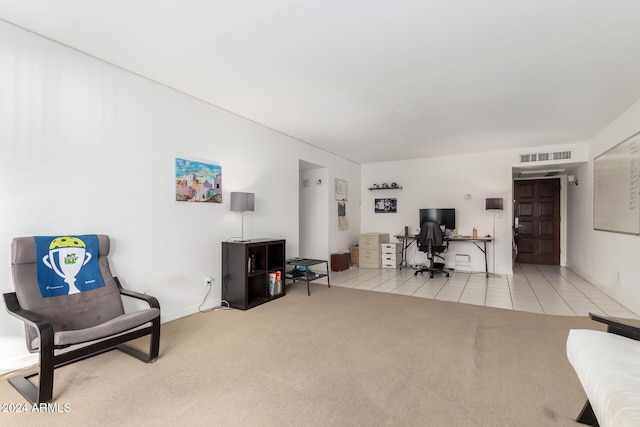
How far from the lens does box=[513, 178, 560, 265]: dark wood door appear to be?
7.60 metres

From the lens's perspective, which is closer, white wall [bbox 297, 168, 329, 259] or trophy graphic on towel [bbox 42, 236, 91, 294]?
trophy graphic on towel [bbox 42, 236, 91, 294]

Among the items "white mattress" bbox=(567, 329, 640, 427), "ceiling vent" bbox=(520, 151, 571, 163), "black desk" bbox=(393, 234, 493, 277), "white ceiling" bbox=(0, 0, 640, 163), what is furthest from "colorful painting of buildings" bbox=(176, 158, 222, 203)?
"ceiling vent" bbox=(520, 151, 571, 163)

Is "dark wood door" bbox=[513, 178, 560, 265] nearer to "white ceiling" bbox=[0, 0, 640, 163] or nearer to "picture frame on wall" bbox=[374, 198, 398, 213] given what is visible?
"picture frame on wall" bbox=[374, 198, 398, 213]

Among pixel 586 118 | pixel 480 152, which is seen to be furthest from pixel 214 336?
pixel 480 152

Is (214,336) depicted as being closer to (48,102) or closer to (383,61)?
(48,102)

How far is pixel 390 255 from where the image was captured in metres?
6.95

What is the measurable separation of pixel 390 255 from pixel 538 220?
4090 millimetres

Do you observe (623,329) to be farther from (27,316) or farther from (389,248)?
(389,248)

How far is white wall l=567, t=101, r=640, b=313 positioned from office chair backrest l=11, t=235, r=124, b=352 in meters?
5.65

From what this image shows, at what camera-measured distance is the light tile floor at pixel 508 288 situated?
3.98 m

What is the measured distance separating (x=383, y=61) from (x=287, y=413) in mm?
2851

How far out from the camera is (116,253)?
2.92 m

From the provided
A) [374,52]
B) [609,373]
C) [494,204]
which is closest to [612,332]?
[609,373]

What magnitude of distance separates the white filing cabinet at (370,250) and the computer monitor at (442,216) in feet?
3.62
